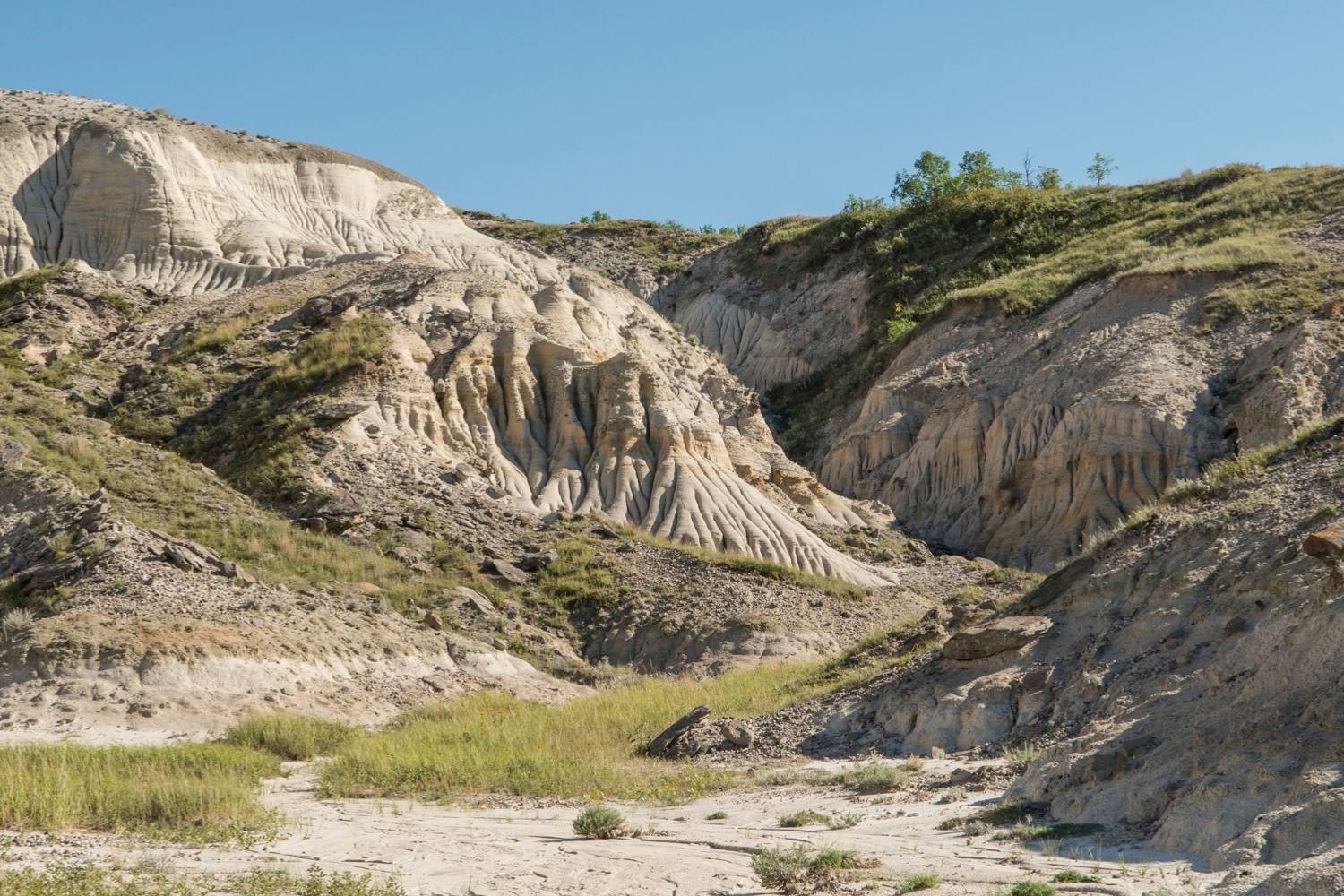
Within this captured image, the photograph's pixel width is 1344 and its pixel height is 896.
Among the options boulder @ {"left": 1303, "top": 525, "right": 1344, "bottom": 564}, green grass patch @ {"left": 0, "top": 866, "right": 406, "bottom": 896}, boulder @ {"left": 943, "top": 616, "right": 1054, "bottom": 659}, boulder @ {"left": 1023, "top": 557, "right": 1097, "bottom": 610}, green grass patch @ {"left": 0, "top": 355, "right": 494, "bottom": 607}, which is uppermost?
green grass patch @ {"left": 0, "top": 355, "right": 494, "bottom": 607}

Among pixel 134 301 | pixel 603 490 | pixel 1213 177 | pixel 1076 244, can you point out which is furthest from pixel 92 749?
pixel 1213 177

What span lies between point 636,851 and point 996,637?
23.1 ft

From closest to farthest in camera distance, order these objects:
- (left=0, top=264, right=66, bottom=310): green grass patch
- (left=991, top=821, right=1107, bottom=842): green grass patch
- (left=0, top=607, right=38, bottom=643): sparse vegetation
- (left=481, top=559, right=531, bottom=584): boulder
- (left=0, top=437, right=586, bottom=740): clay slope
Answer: (left=991, top=821, right=1107, bottom=842): green grass patch, (left=0, top=437, right=586, bottom=740): clay slope, (left=0, top=607, right=38, bottom=643): sparse vegetation, (left=481, top=559, right=531, bottom=584): boulder, (left=0, top=264, right=66, bottom=310): green grass patch

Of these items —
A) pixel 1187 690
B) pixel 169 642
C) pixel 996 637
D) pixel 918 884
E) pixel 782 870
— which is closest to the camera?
pixel 918 884

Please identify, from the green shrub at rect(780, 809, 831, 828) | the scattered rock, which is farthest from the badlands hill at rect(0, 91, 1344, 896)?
the green shrub at rect(780, 809, 831, 828)

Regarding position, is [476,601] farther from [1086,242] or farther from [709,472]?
[1086,242]

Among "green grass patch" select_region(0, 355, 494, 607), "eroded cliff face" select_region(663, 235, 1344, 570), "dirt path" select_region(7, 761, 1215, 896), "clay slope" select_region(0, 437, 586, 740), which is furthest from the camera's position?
"eroded cliff face" select_region(663, 235, 1344, 570)

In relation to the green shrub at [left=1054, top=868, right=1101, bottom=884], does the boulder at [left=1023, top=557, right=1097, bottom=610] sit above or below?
above

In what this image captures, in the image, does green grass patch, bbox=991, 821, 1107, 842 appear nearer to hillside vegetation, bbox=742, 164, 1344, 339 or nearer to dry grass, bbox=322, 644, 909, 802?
dry grass, bbox=322, 644, 909, 802

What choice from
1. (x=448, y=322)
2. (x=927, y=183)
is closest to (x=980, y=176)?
(x=927, y=183)

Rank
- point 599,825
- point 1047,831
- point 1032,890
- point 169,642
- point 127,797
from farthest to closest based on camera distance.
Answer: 1. point 169,642
2. point 127,797
3. point 599,825
4. point 1047,831
5. point 1032,890

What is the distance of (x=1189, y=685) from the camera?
13695 millimetres

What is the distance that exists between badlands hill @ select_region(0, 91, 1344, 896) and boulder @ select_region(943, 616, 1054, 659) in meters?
0.05

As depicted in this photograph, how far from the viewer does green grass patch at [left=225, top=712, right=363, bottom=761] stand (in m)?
18.7
